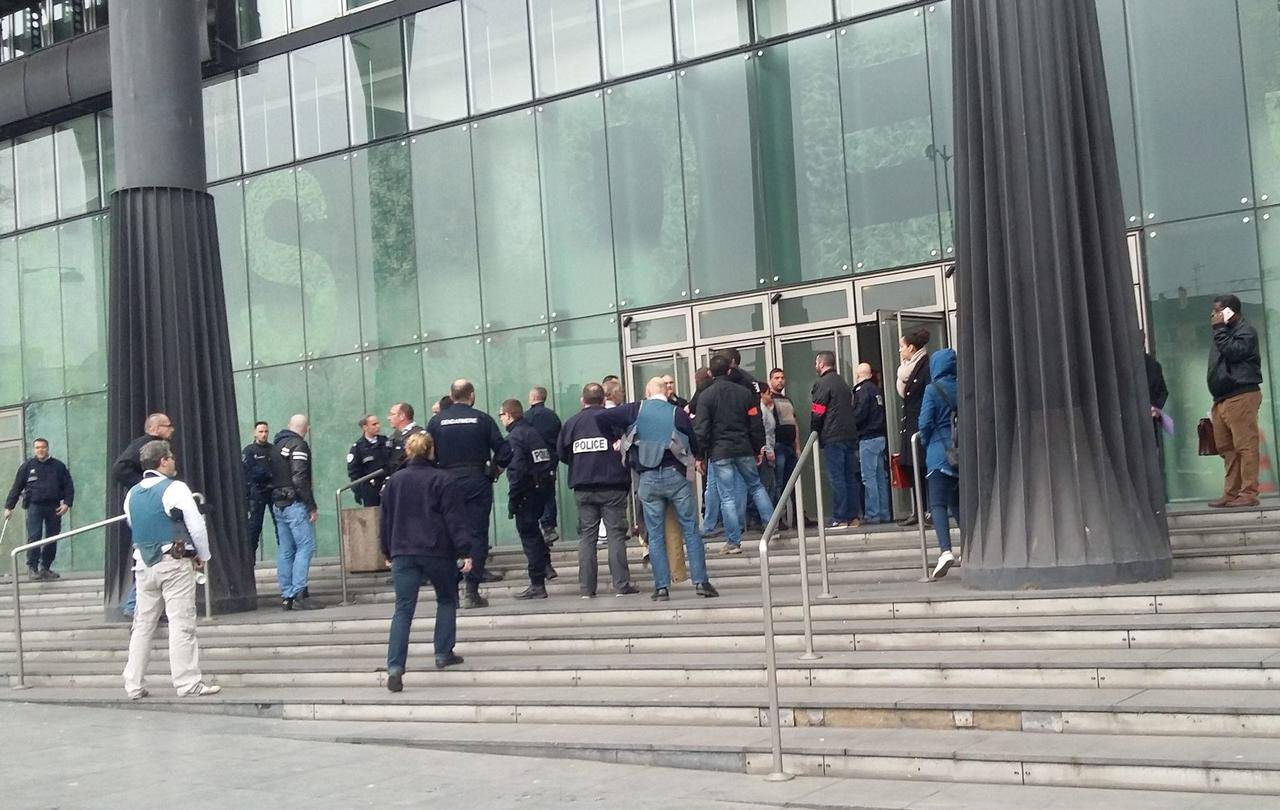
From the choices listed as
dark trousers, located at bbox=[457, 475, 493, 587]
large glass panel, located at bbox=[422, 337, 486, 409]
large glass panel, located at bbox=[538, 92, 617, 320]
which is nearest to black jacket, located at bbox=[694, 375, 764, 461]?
dark trousers, located at bbox=[457, 475, 493, 587]

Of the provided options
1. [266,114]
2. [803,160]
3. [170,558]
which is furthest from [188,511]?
[266,114]

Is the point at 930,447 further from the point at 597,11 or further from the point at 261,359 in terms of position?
the point at 261,359

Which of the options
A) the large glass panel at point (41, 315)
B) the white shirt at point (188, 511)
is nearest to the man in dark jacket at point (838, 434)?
the white shirt at point (188, 511)

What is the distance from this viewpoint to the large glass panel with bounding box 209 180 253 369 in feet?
74.3

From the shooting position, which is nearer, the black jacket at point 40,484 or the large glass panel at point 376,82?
the black jacket at point 40,484

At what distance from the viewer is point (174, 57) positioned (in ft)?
55.6

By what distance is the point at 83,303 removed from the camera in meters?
24.9

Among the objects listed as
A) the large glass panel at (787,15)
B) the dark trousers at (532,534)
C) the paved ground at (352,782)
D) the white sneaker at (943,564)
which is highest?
the large glass panel at (787,15)

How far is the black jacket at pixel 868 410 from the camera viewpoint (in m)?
Answer: 14.3

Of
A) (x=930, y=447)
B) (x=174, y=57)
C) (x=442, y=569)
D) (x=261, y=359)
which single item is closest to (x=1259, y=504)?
(x=930, y=447)

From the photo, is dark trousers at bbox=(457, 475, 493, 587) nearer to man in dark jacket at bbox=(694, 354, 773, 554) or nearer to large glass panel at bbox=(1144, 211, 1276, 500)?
man in dark jacket at bbox=(694, 354, 773, 554)

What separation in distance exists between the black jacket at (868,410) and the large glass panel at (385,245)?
8.19 meters

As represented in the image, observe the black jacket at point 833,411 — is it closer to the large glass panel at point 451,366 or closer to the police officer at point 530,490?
the police officer at point 530,490

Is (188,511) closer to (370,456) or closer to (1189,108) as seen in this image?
(370,456)
